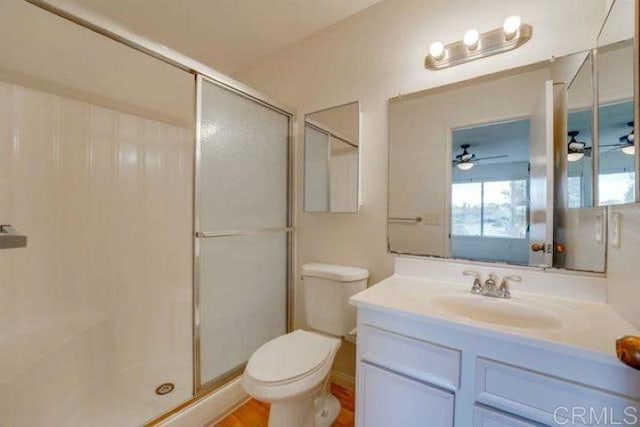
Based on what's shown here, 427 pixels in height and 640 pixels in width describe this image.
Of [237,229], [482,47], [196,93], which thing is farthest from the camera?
[237,229]

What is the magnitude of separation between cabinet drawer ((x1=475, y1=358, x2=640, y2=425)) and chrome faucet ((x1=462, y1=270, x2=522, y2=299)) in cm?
44

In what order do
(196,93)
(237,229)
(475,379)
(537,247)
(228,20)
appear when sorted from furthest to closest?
1. (228,20)
2. (237,229)
3. (196,93)
4. (537,247)
5. (475,379)

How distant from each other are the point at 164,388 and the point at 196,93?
1866 millimetres

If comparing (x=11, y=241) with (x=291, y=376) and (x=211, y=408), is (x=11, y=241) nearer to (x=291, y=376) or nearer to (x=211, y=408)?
(x=291, y=376)

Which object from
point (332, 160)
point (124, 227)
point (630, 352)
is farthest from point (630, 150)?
point (124, 227)

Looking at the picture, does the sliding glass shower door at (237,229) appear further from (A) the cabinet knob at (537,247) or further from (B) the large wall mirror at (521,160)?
(A) the cabinet knob at (537,247)

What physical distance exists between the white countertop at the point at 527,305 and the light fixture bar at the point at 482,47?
1157mm

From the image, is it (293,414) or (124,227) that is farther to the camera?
(124,227)

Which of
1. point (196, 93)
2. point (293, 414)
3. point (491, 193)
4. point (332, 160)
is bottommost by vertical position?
point (293, 414)

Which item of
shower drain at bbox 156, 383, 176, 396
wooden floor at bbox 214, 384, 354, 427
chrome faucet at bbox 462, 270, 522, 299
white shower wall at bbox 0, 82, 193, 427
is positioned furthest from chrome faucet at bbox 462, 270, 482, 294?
shower drain at bbox 156, 383, 176, 396

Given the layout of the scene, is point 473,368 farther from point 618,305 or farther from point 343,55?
point 343,55

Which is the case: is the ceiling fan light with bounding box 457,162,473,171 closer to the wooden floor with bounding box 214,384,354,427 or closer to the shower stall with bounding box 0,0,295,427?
the shower stall with bounding box 0,0,295,427

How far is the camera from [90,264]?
1864 millimetres

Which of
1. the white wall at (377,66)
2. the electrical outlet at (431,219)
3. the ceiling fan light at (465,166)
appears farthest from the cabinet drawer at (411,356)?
the ceiling fan light at (465,166)
